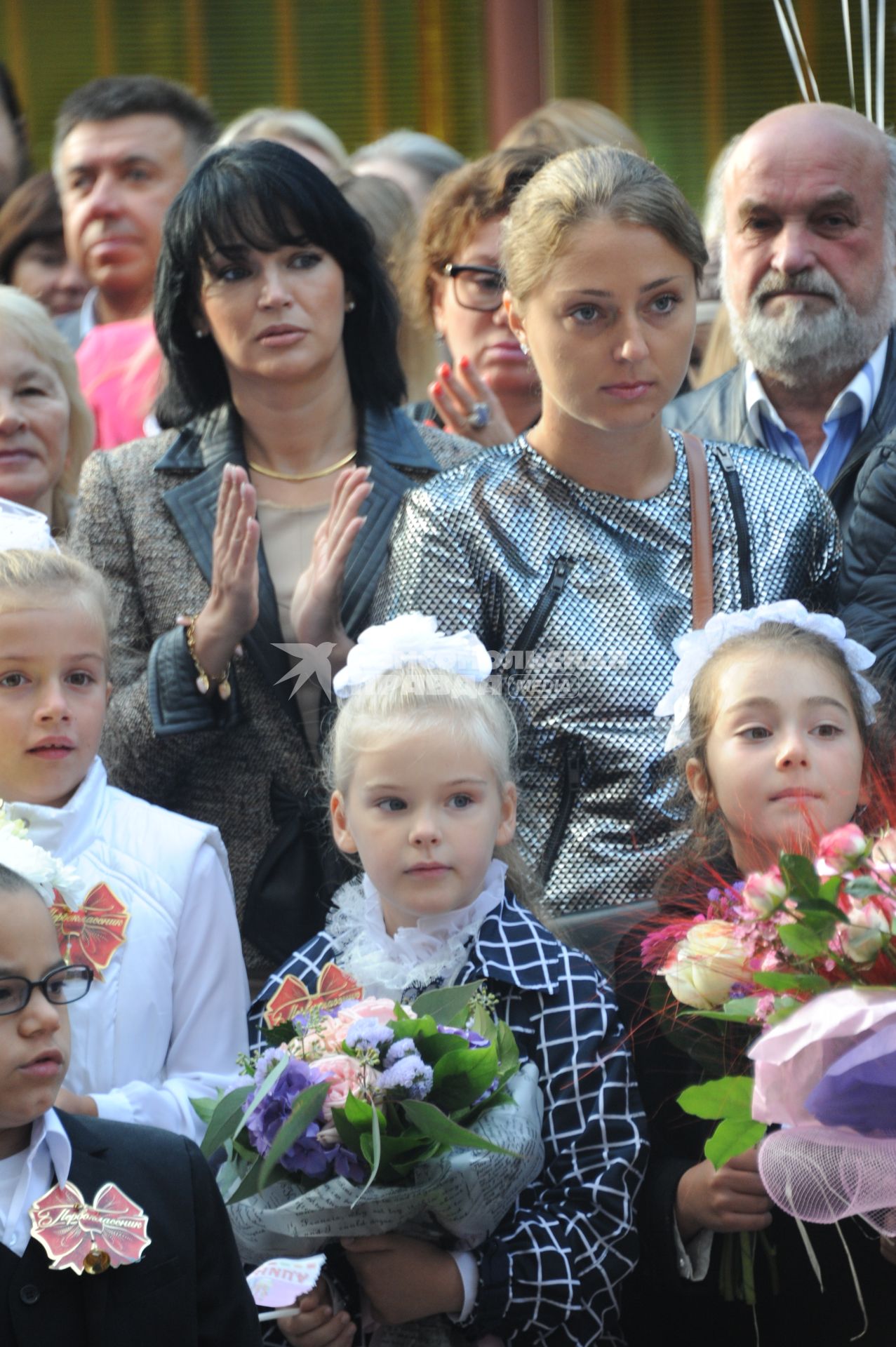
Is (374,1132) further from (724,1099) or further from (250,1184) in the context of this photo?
(724,1099)

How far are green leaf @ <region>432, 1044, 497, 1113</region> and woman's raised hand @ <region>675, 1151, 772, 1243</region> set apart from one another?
34cm

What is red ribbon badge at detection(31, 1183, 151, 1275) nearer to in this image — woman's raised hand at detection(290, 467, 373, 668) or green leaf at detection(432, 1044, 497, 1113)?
green leaf at detection(432, 1044, 497, 1113)

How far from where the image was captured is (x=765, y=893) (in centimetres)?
234

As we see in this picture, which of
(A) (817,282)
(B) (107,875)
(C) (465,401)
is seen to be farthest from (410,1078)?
(A) (817,282)

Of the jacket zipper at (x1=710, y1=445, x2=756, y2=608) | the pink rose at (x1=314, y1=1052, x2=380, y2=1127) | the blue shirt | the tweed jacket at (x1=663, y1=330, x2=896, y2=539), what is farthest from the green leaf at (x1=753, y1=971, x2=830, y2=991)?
the blue shirt

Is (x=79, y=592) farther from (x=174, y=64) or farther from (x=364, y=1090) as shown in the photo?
(x=174, y=64)

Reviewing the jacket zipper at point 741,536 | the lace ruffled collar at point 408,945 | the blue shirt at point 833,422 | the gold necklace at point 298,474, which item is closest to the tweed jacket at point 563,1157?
the lace ruffled collar at point 408,945

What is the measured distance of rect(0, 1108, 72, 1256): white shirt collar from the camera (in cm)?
236

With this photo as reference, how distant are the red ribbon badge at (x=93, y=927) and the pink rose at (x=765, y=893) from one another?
1059 mm

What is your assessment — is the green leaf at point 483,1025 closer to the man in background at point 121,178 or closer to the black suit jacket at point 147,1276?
the black suit jacket at point 147,1276

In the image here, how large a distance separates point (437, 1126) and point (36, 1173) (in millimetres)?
499

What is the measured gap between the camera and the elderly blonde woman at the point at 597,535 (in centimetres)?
319

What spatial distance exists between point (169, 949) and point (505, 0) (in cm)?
526

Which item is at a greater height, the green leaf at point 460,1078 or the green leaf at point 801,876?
the green leaf at point 801,876
